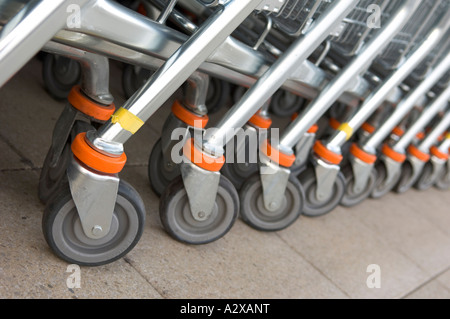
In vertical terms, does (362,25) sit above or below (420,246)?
above

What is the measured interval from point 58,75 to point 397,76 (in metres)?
1.40

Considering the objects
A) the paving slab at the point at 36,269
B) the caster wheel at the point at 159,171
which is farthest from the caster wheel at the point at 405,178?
the paving slab at the point at 36,269

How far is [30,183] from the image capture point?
81.7 inches

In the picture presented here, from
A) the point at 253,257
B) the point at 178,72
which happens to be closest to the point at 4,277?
the point at 178,72

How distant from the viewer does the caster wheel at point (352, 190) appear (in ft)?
9.70

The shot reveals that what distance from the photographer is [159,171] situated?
2.33 meters

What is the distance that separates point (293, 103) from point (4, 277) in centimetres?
250

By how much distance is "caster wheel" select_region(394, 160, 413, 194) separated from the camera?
3459mm

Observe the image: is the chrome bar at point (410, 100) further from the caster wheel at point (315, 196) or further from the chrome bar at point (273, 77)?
the chrome bar at point (273, 77)

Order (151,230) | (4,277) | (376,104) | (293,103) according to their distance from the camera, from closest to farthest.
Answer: (4,277), (151,230), (376,104), (293,103)

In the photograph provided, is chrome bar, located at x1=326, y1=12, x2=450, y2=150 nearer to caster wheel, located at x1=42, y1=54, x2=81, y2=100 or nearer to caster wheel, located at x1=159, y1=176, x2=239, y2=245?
caster wheel, located at x1=159, y1=176, x2=239, y2=245

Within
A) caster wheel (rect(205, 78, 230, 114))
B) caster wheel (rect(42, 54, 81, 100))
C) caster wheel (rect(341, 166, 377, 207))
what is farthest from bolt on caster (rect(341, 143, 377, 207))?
caster wheel (rect(42, 54, 81, 100))

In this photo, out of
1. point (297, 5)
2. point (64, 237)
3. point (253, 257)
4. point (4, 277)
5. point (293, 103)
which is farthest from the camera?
point (293, 103)
